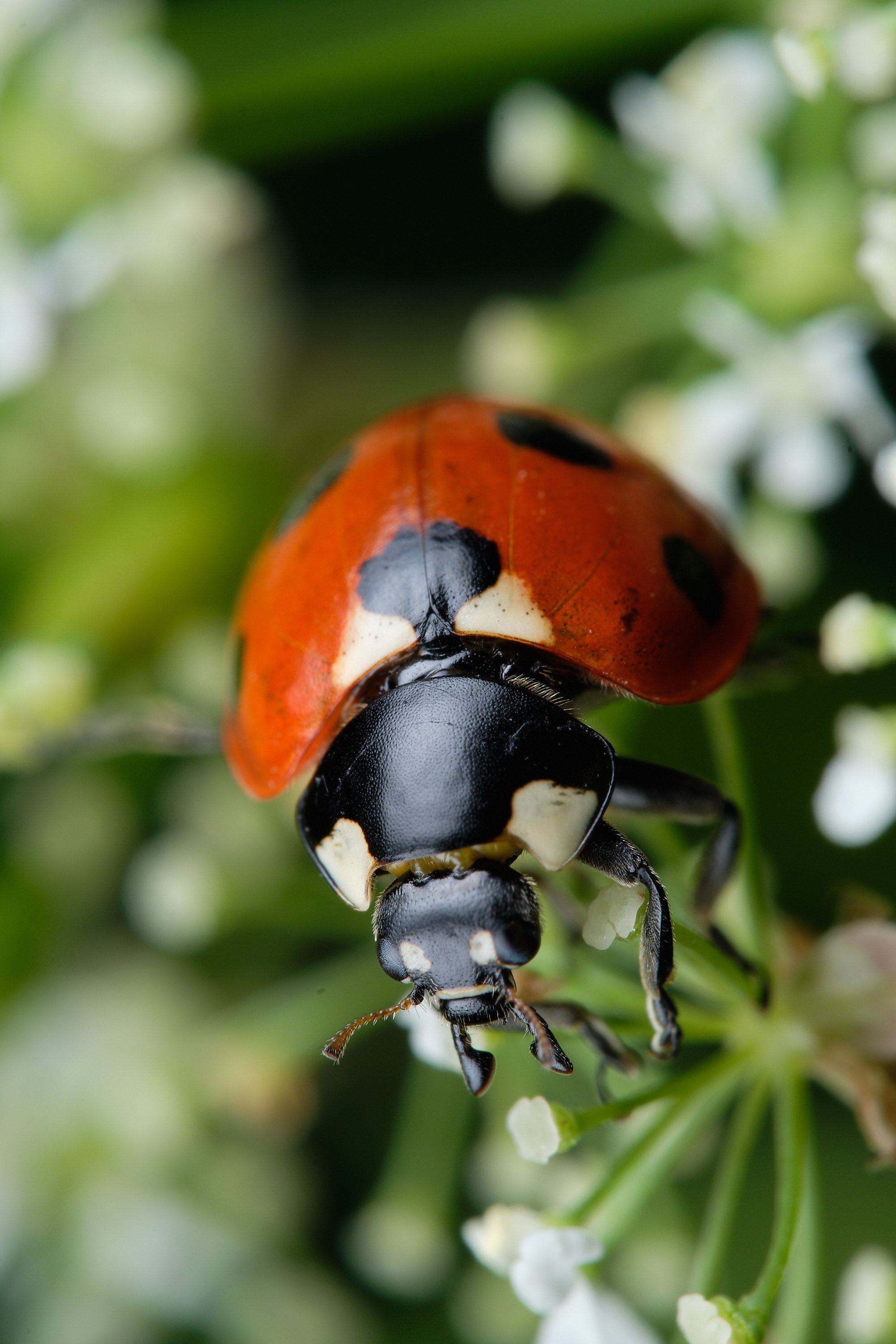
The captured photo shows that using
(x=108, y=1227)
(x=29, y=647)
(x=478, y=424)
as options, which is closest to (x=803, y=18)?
(x=478, y=424)

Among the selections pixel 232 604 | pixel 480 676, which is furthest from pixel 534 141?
pixel 480 676

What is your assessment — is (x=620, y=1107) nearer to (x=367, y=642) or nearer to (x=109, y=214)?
(x=367, y=642)

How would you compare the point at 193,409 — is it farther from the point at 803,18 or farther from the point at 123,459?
the point at 803,18

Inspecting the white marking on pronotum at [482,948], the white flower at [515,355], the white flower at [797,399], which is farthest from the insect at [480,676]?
the white flower at [515,355]

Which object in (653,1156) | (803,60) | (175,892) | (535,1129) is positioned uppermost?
(803,60)

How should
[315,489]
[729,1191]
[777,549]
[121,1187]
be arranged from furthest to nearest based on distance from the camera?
1. [121,1187]
2. [777,549]
3. [315,489]
4. [729,1191]

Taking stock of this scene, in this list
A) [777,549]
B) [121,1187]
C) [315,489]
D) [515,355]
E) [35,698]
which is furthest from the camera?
[121,1187]
